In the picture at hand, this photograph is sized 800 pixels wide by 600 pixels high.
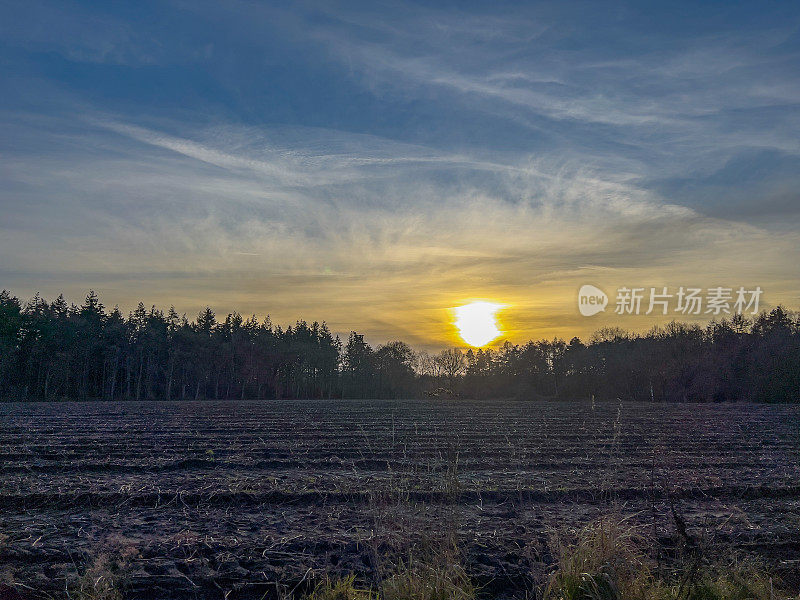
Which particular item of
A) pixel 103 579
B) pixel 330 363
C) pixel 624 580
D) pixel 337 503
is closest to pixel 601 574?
pixel 624 580

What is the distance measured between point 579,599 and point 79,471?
442 inches

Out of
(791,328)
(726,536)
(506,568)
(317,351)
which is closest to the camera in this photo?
(506,568)

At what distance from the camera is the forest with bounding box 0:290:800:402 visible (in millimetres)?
60781

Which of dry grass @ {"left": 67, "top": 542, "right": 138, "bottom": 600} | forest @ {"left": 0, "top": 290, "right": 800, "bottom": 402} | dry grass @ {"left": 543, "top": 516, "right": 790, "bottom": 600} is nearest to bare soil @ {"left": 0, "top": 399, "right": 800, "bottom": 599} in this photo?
dry grass @ {"left": 67, "top": 542, "right": 138, "bottom": 600}

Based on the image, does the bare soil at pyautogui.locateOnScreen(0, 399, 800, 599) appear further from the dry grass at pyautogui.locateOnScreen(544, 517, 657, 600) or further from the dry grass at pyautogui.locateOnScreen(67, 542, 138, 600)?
the dry grass at pyautogui.locateOnScreen(544, 517, 657, 600)

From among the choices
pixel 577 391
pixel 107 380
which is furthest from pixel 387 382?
pixel 107 380

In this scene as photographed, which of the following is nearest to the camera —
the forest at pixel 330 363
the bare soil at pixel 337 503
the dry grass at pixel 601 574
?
the dry grass at pixel 601 574

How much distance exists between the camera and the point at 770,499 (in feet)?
31.2

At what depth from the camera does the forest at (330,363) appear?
2393 inches

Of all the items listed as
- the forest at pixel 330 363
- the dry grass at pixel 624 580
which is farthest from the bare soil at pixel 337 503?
the forest at pixel 330 363

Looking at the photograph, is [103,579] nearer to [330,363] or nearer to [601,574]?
[601,574]

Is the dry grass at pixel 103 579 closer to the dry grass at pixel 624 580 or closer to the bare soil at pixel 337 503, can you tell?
the bare soil at pixel 337 503

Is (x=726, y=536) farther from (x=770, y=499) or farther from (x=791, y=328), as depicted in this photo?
(x=791, y=328)

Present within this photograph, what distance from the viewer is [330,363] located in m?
86.3
